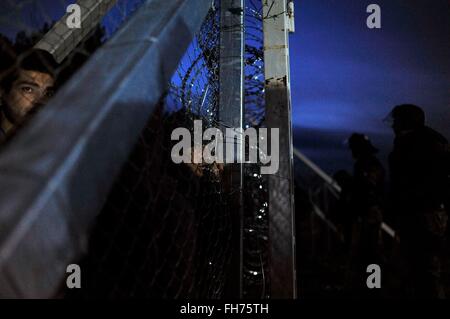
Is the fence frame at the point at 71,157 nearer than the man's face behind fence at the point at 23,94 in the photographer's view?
Yes

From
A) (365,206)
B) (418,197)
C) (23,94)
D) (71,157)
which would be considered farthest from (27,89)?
(365,206)

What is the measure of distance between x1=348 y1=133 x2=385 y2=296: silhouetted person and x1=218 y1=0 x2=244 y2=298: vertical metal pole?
3629mm

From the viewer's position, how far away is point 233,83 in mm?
2146

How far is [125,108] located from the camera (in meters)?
0.82

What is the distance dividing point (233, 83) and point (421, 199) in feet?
8.73

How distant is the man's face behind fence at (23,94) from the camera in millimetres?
2188

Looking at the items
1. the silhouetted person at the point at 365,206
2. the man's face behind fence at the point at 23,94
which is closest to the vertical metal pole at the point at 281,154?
the man's face behind fence at the point at 23,94

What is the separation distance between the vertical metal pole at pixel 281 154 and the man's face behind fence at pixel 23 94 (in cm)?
153

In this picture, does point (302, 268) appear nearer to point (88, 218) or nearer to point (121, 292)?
point (121, 292)

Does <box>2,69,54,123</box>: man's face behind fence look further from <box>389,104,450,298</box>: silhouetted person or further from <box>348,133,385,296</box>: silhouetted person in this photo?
<box>348,133,385,296</box>: silhouetted person

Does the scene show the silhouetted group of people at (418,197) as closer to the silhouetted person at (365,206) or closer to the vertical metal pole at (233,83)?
the silhouetted person at (365,206)

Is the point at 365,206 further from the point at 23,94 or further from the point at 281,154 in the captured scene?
the point at 23,94

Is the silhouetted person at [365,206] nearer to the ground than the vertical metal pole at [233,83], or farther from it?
nearer to the ground

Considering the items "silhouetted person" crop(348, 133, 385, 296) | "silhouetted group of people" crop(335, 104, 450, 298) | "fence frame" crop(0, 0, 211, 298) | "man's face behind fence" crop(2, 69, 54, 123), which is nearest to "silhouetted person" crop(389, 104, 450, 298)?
"silhouetted group of people" crop(335, 104, 450, 298)
